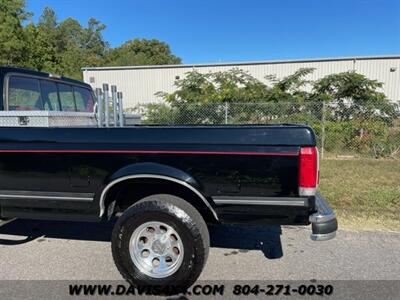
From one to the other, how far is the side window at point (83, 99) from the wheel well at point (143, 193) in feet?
8.42

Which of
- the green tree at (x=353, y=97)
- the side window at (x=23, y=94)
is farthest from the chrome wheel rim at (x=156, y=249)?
the green tree at (x=353, y=97)

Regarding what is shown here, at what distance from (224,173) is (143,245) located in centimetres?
101

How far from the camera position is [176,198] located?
345 cm

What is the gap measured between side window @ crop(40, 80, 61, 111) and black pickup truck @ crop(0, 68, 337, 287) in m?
1.40

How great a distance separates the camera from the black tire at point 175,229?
328 cm

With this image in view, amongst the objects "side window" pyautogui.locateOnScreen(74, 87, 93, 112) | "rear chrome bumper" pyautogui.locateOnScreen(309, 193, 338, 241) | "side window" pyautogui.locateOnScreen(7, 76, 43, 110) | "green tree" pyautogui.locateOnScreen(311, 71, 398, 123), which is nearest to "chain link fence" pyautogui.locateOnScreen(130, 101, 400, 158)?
"green tree" pyautogui.locateOnScreen(311, 71, 398, 123)

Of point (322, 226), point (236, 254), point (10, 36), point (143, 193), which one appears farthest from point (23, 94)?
point (10, 36)

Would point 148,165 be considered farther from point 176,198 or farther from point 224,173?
point 224,173

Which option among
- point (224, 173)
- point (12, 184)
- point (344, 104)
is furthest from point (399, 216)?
point (344, 104)

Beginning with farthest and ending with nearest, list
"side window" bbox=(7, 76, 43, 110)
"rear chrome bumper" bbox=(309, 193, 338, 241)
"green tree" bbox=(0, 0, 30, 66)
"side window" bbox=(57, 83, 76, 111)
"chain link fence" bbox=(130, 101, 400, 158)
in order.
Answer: "green tree" bbox=(0, 0, 30, 66) < "chain link fence" bbox=(130, 101, 400, 158) < "side window" bbox=(57, 83, 76, 111) < "side window" bbox=(7, 76, 43, 110) < "rear chrome bumper" bbox=(309, 193, 338, 241)

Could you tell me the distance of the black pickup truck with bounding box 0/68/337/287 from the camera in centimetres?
320

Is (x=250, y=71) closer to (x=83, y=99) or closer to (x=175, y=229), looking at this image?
(x=83, y=99)

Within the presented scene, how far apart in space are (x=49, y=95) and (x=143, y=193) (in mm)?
2397

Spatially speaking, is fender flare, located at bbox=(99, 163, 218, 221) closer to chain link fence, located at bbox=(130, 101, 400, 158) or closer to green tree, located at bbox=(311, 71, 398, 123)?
chain link fence, located at bbox=(130, 101, 400, 158)
